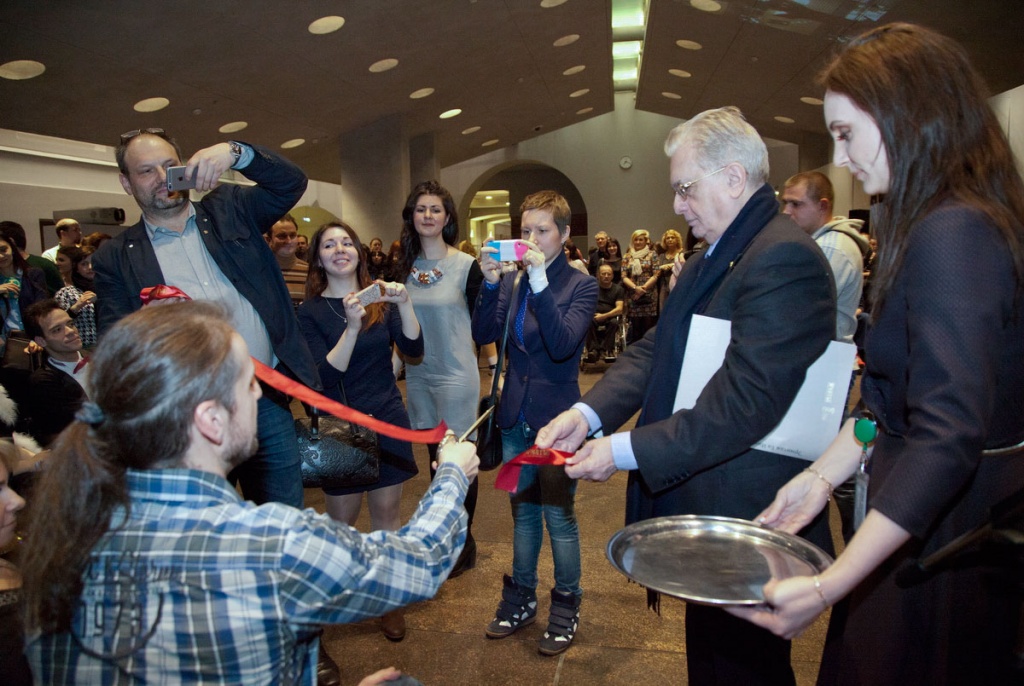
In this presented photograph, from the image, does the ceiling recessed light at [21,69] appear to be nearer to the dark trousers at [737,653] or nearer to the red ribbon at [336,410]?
the red ribbon at [336,410]

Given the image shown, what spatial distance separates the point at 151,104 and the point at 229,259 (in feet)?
25.5

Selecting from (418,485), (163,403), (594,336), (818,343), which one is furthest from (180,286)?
(594,336)

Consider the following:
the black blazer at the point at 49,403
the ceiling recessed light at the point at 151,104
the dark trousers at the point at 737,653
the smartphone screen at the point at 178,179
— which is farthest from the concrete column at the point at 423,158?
the dark trousers at the point at 737,653

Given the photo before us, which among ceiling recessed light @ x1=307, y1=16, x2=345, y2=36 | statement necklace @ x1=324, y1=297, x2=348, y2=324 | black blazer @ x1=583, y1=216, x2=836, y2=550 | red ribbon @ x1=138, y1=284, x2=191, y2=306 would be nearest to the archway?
ceiling recessed light @ x1=307, y1=16, x2=345, y2=36

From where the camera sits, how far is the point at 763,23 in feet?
34.6

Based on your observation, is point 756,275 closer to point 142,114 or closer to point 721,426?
point 721,426

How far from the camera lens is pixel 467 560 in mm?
3564

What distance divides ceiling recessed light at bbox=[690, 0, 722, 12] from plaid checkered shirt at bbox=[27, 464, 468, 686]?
11149 mm

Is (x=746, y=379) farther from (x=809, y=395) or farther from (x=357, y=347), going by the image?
(x=357, y=347)

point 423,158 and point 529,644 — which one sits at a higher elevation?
point 423,158

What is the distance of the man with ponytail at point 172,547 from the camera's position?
1082mm

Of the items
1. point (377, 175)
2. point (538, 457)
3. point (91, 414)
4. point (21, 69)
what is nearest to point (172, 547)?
point (91, 414)

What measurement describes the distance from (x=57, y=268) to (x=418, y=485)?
458 cm

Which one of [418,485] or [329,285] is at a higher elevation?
[329,285]
